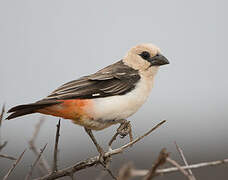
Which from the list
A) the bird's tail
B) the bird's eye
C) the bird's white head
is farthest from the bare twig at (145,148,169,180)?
the bird's eye

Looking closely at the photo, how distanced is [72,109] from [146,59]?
5.02 feet

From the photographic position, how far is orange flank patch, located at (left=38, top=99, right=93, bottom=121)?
15.1 ft

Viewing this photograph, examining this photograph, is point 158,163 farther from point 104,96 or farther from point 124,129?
point 104,96

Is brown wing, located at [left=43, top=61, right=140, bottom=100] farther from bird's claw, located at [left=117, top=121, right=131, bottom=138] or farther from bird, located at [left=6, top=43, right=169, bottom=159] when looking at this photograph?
bird's claw, located at [left=117, top=121, right=131, bottom=138]

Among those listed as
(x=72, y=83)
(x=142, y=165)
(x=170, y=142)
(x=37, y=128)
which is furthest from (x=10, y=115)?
(x=170, y=142)

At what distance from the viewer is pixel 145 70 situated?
5.70m

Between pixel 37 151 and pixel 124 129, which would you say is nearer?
pixel 37 151

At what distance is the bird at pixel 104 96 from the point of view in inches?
183

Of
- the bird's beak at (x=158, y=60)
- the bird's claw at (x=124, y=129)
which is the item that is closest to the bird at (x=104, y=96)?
the bird's beak at (x=158, y=60)

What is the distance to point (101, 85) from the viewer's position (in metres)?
5.22

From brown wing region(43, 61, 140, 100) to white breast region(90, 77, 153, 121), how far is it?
77 millimetres

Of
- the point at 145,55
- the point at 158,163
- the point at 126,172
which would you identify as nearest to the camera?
the point at 126,172

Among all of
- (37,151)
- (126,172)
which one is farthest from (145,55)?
(126,172)

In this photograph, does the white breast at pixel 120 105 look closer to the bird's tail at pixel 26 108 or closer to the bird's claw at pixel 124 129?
the bird's claw at pixel 124 129
